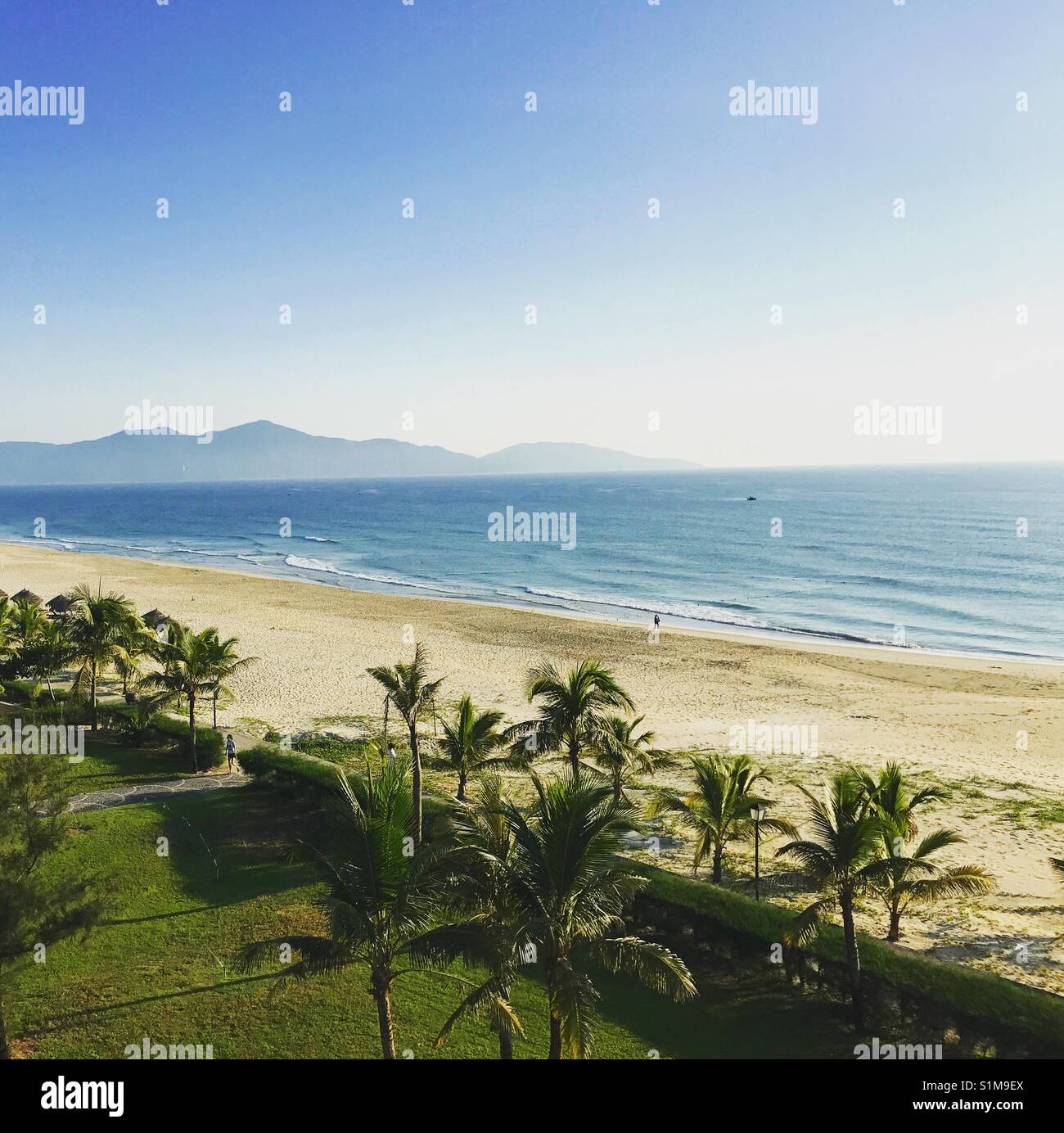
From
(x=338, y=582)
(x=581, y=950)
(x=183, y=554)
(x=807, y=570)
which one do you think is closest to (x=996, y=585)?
(x=807, y=570)

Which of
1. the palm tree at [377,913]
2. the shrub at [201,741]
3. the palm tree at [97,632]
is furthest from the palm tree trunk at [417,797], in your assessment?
the palm tree at [97,632]

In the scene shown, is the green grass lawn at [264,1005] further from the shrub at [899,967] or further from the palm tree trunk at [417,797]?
the palm tree trunk at [417,797]

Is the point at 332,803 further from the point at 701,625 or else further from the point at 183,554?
the point at 183,554

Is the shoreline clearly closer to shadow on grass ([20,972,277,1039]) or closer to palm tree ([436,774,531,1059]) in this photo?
palm tree ([436,774,531,1059])

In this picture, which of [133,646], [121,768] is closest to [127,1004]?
[121,768]

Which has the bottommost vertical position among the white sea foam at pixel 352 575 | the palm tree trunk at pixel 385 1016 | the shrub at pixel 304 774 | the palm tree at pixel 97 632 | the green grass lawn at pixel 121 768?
the green grass lawn at pixel 121 768
